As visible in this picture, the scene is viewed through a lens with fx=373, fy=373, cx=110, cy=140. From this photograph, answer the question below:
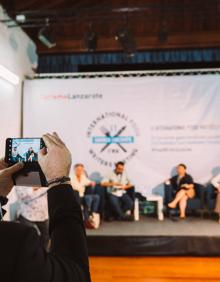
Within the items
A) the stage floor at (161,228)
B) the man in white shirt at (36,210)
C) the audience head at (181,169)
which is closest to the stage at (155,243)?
the stage floor at (161,228)

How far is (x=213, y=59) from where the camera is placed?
23.4 ft

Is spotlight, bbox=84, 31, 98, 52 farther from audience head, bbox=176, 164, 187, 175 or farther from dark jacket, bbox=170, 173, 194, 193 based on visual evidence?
dark jacket, bbox=170, 173, 194, 193

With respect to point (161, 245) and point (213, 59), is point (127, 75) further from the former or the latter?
point (161, 245)

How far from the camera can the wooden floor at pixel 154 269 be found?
3.75m

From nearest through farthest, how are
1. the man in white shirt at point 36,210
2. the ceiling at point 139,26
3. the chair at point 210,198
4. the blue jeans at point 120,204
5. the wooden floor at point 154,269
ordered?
the wooden floor at point 154,269 → the man in white shirt at point 36,210 → the blue jeans at point 120,204 → the chair at point 210,198 → the ceiling at point 139,26

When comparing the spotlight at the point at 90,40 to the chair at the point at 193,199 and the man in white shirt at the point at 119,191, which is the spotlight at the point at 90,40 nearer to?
the man in white shirt at the point at 119,191

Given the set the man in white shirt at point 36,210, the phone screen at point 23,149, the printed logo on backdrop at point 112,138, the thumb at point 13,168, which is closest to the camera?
the thumb at point 13,168

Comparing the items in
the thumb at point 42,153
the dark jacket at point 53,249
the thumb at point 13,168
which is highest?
the thumb at point 42,153

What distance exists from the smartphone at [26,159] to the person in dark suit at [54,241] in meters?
0.16

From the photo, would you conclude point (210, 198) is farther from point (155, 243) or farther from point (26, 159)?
point (26, 159)

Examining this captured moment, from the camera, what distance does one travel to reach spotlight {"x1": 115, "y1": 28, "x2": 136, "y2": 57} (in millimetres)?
5707

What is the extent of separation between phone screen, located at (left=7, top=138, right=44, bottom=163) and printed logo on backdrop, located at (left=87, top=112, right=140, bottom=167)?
5.18 m

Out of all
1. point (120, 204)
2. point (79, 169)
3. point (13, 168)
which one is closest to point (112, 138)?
point (79, 169)

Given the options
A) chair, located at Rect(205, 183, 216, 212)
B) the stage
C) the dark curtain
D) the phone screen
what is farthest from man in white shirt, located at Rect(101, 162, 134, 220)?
the phone screen
